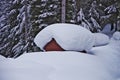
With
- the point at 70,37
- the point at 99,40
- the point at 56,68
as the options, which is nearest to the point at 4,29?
the point at 99,40

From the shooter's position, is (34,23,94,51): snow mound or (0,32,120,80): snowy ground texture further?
(34,23,94,51): snow mound

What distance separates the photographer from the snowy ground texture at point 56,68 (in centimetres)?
473

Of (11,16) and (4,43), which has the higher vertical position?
(11,16)

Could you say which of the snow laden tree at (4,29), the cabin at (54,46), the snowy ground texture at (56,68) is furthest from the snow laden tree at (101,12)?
the snowy ground texture at (56,68)

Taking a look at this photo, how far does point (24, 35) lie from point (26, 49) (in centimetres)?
276

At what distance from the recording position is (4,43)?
27.2m

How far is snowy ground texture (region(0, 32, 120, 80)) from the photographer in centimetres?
473

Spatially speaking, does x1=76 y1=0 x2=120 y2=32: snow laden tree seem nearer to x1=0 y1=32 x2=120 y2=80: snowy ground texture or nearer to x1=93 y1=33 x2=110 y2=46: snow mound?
x1=93 y1=33 x2=110 y2=46: snow mound

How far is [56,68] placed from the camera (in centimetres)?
518

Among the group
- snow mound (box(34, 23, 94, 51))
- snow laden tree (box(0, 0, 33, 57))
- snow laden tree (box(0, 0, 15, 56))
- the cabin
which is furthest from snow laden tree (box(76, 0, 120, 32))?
snow mound (box(34, 23, 94, 51))

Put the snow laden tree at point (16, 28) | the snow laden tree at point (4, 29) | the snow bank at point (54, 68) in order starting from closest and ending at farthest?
the snow bank at point (54, 68) → the snow laden tree at point (16, 28) → the snow laden tree at point (4, 29)

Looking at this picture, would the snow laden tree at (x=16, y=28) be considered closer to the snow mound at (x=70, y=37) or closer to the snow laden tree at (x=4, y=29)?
the snow laden tree at (x=4, y=29)

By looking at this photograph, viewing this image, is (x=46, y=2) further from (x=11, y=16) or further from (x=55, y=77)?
(x=55, y=77)

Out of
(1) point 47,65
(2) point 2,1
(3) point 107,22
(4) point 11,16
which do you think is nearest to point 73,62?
(1) point 47,65
